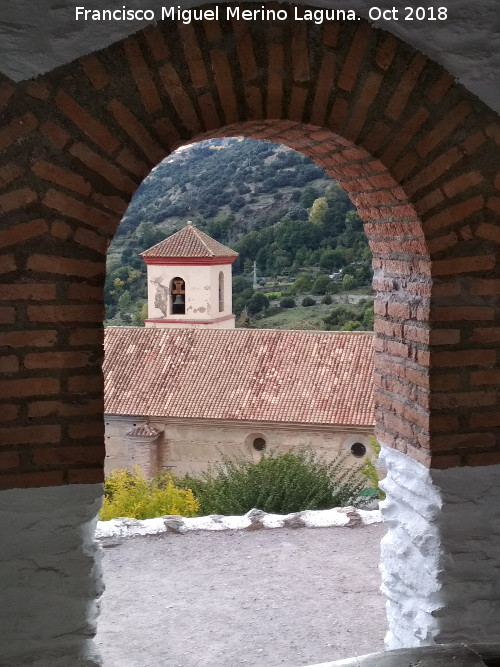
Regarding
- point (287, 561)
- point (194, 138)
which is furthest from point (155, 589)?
point (194, 138)

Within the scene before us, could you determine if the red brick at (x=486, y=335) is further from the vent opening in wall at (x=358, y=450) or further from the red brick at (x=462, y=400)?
the vent opening in wall at (x=358, y=450)

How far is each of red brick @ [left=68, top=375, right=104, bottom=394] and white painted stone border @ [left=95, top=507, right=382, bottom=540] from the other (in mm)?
3258

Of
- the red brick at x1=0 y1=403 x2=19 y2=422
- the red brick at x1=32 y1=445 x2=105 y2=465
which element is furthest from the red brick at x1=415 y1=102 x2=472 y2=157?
the red brick at x1=0 y1=403 x2=19 y2=422

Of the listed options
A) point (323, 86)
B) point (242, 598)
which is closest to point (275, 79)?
point (323, 86)

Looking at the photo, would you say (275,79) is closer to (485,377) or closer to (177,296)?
(485,377)

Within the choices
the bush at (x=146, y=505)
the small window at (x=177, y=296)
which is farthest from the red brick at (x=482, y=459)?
the small window at (x=177, y=296)

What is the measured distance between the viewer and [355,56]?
8.47 ft

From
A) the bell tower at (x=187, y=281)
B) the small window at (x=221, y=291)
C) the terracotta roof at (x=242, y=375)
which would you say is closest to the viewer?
the terracotta roof at (x=242, y=375)

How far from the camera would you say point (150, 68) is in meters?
2.44

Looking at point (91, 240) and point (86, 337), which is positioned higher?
point (91, 240)

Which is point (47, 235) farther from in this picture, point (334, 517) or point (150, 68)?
point (334, 517)

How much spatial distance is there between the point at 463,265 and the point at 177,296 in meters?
23.8

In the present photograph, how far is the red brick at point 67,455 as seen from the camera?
2.48 metres

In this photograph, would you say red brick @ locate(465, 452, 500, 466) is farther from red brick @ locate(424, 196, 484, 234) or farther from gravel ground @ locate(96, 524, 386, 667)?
gravel ground @ locate(96, 524, 386, 667)
